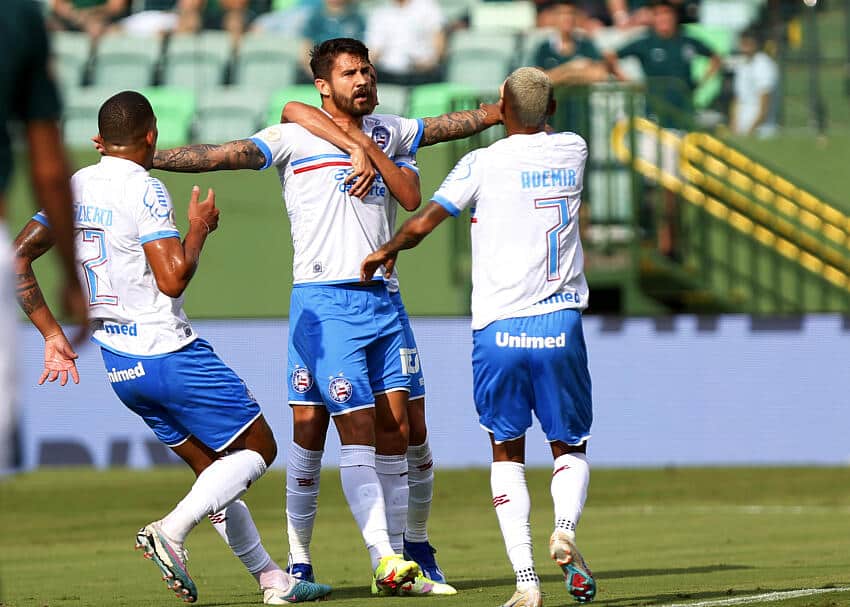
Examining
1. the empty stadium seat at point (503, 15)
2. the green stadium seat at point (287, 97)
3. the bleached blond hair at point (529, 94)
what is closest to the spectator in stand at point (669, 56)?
the empty stadium seat at point (503, 15)

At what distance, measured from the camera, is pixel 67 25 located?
19.6m

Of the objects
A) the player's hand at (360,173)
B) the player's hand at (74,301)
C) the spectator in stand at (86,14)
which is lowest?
the player's hand at (74,301)

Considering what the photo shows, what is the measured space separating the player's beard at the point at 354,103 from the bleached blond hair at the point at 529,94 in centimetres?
93

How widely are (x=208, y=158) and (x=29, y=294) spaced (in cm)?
102

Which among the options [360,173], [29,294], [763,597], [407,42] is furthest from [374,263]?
[407,42]

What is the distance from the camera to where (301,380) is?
744 cm

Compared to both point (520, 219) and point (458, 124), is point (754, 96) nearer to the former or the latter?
point (458, 124)

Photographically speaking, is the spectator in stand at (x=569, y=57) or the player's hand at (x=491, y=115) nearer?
the player's hand at (x=491, y=115)

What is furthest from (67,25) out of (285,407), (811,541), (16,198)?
(811,541)

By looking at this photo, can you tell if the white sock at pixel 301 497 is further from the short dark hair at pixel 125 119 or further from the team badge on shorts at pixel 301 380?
the short dark hair at pixel 125 119

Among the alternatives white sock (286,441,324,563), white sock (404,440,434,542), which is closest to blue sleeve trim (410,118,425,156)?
white sock (404,440,434,542)

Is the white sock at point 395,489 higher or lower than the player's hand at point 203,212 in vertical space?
lower

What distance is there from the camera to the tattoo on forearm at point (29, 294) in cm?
707

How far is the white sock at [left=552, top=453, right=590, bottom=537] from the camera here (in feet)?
21.5
